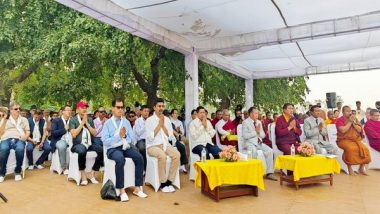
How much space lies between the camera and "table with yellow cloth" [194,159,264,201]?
487 cm

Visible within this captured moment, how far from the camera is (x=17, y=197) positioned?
524 cm

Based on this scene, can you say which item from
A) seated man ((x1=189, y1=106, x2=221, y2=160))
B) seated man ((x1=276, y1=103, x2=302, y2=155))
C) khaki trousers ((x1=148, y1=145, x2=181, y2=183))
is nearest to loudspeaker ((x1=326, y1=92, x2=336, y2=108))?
seated man ((x1=276, y1=103, x2=302, y2=155))

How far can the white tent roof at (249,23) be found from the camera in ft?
17.8

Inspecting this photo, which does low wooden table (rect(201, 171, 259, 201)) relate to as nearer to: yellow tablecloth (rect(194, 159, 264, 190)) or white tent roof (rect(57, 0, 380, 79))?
yellow tablecloth (rect(194, 159, 264, 190))

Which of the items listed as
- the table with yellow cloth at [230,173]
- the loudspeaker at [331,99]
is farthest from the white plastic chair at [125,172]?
the loudspeaker at [331,99]

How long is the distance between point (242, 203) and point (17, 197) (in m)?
3.46

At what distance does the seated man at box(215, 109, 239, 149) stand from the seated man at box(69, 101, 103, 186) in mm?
2649

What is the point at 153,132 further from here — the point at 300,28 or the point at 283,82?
the point at 283,82

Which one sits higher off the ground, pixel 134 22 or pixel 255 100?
pixel 134 22

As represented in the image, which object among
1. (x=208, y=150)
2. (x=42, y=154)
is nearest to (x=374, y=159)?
(x=208, y=150)

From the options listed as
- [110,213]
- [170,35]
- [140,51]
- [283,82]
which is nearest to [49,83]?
[140,51]

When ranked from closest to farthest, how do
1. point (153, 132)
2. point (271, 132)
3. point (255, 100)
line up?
1. point (153, 132)
2. point (271, 132)
3. point (255, 100)

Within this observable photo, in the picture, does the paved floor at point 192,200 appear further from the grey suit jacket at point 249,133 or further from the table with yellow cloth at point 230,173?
the grey suit jacket at point 249,133

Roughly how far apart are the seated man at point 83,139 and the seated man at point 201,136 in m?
1.78
